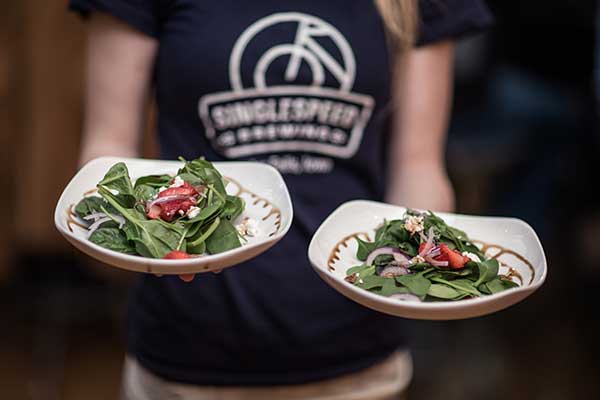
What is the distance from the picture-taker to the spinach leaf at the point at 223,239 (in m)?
0.80

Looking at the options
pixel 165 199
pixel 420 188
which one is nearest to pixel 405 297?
pixel 165 199

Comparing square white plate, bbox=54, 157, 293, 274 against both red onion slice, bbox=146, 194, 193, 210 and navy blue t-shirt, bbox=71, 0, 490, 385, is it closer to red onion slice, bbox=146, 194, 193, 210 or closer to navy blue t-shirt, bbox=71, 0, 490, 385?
red onion slice, bbox=146, 194, 193, 210

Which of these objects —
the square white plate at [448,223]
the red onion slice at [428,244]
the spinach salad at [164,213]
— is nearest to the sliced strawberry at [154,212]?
the spinach salad at [164,213]

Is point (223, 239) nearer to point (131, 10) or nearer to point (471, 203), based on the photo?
point (131, 10)

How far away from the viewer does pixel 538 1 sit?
256cm

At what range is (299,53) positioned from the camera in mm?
1066

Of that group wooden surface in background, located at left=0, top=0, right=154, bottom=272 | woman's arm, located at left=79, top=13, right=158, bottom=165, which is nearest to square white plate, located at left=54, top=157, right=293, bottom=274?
woman's arm, located at left=79, top=13, right=158, bottom=165

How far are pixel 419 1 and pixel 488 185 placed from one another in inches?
62.1

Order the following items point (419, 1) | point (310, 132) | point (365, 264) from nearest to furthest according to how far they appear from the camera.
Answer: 1. point (365, 264)
2. point (310, 132)
3. point (419, 1)

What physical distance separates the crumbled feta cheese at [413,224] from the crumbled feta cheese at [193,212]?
21cm
